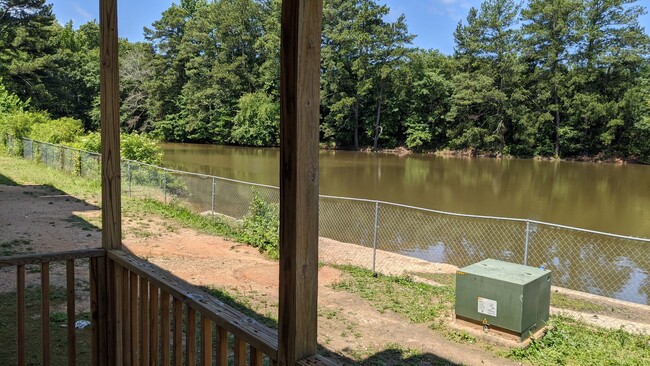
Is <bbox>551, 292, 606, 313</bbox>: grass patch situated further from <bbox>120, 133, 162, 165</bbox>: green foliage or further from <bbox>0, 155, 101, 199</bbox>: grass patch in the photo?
<bbox>120, 133, 162, 165</bbox>: green foliage

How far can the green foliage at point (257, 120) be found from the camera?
39094 millimetres

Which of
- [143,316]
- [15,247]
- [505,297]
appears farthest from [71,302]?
[15,247]

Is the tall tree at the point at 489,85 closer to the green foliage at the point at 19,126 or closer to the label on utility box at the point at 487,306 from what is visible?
the green foliage at the point at 19,126

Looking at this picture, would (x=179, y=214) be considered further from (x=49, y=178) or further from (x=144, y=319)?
(x=144, y=319)

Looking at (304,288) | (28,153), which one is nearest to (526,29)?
(28,153)

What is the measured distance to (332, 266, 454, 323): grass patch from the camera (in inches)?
234

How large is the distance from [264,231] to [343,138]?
111ft

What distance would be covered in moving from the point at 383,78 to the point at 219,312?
127ft

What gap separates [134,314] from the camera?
8.13ft

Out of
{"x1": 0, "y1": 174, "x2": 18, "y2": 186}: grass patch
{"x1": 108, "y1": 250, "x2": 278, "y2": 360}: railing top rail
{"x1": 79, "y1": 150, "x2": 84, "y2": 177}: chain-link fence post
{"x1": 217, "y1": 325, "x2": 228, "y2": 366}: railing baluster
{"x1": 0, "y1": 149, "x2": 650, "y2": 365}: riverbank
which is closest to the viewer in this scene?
{"x1": 108, "y1": 250, "x2": 278, "y2": 360}: railing top rail

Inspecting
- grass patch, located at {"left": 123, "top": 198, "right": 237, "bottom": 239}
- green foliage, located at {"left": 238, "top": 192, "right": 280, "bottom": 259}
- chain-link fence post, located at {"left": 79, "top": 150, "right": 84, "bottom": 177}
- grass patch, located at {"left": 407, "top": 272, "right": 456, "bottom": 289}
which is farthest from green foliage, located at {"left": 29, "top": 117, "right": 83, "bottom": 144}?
grass patch, located at {"left": 407, "top": 272, "right": 456, "bottom": 289}

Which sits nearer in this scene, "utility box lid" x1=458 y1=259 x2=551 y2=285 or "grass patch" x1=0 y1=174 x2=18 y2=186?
"utility box lid" x1=458 y1=259 x2=551 y2=285

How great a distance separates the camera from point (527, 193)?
20.0 m

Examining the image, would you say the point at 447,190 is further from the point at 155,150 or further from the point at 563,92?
the point at 563,92
